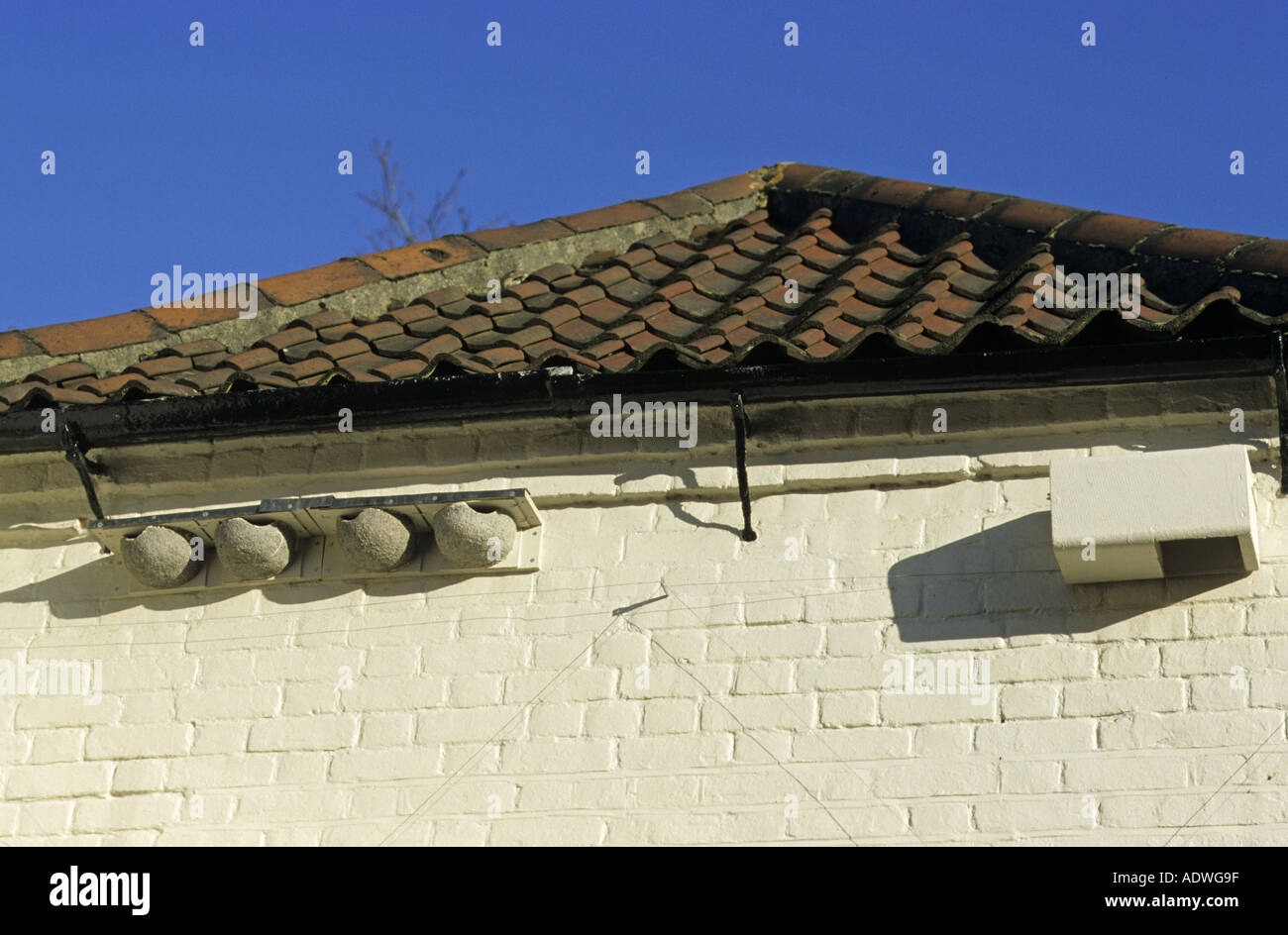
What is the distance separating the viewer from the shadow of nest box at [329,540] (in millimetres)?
6145

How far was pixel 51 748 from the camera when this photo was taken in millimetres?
6168

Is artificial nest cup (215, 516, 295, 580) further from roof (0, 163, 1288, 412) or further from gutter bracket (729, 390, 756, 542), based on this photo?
gutter bracket (729, 390, 756, 542)

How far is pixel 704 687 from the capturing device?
5.82 meters

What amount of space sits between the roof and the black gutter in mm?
61

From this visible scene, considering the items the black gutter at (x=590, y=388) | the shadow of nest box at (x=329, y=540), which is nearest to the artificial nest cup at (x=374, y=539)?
the shadow of nest box at (x=329, y=540)

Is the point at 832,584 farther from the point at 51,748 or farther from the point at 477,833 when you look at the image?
the point at 51,748

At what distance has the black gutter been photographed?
230 inches

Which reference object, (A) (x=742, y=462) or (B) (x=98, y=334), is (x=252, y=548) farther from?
(B) (x=98, y=334)

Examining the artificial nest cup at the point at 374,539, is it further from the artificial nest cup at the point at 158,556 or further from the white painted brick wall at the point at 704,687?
the artificial nest cup at the point at 158,556

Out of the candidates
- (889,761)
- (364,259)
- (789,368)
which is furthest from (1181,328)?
(364,259)

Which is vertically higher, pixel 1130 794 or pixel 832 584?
pixel 832 584

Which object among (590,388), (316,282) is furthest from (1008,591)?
(316,282)

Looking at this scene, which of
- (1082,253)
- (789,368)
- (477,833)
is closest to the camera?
(477,833)
